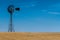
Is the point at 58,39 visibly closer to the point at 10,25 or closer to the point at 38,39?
the point at 38,39

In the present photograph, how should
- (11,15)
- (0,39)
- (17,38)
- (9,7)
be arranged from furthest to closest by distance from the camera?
(11,15), (9,7), (17,38), (0,39)

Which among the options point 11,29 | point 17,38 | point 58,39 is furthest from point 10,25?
point 58,39

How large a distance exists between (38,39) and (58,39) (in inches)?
79.9

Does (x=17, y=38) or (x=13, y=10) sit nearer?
(x=17, y=38)

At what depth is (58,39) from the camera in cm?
1831

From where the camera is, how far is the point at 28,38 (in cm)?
1852

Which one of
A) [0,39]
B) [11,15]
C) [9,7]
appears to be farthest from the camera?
[11,15]

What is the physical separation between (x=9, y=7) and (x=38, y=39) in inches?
367

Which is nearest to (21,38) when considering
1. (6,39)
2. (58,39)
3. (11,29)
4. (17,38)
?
(17,38)

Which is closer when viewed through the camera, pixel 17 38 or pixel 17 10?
pixel 17 38

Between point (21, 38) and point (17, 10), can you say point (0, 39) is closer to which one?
point (21, 38)

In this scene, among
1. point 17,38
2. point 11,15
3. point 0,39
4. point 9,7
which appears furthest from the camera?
point 11,15

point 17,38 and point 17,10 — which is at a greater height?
point 17,10

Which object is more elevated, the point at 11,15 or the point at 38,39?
the point at 11,15
